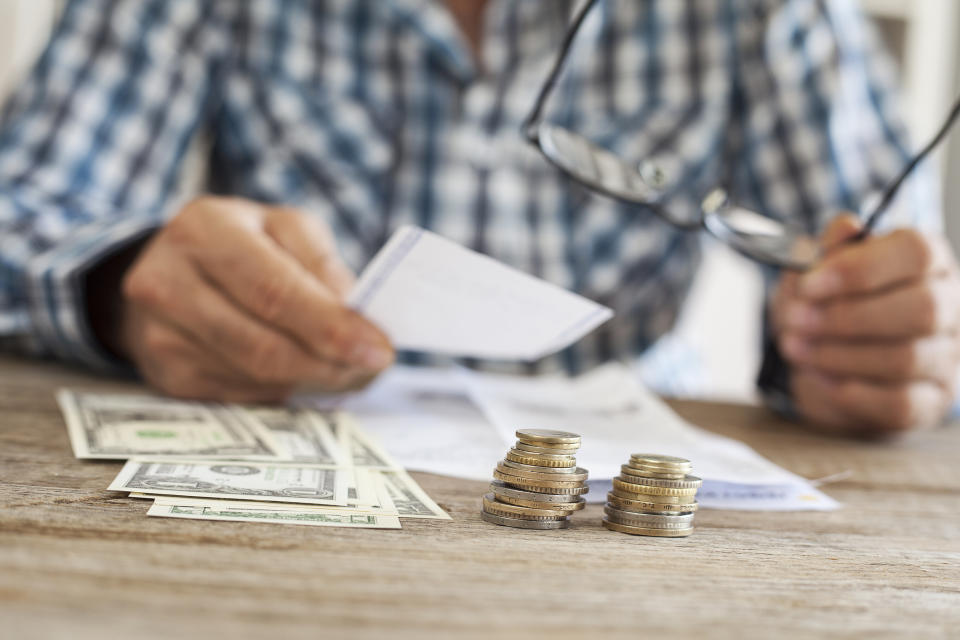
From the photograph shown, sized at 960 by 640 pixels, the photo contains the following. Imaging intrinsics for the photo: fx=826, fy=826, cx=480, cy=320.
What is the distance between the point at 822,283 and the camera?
92 centimetres

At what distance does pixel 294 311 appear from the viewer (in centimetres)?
72

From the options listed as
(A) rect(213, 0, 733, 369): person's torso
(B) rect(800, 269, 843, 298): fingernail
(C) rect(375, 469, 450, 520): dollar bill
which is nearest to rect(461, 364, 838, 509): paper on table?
(C) rect(375, 469, 450, 520): dollar bill

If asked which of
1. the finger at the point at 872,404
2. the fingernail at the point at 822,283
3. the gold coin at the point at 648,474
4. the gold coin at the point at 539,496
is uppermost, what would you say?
the fingernail at the point at 822,283

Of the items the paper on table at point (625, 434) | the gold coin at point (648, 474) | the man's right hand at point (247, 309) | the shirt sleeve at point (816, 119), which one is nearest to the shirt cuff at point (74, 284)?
the man's right hand at point (247, 309)

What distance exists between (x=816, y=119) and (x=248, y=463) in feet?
4.08

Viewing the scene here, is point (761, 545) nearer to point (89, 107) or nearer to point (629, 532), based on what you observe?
point (629, 532)

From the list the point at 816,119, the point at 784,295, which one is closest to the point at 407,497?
the point at 784,295

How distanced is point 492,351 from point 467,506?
0.31m

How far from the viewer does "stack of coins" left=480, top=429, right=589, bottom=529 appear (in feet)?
1.45

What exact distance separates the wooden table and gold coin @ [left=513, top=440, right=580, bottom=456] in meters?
0.04

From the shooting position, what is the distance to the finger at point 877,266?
2.95 feet

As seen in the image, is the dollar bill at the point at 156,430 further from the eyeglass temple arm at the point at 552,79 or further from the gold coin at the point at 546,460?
the eyeglass temple arm at the point at 552,79

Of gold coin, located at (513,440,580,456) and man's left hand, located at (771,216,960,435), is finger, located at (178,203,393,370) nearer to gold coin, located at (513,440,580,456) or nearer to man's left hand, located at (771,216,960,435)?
gold coin, located at (513,440,580,456)

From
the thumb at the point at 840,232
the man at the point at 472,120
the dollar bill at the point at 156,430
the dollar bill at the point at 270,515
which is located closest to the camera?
the dollar bill at the point at 270,515
